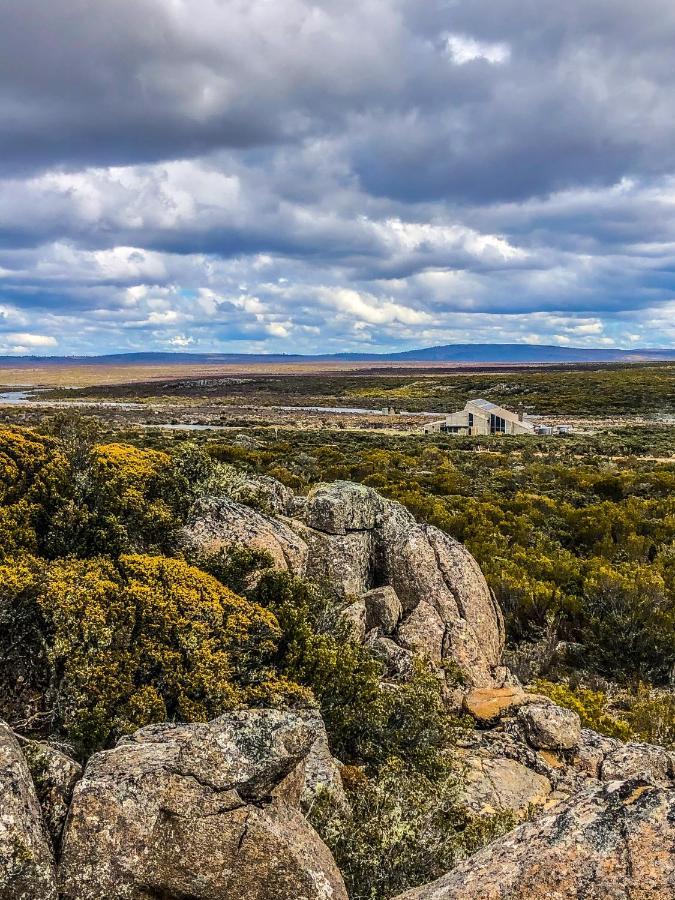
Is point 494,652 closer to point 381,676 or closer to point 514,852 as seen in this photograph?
point 381,676

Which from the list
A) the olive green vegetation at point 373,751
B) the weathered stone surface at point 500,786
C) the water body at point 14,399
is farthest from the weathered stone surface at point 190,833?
the water body at point 14,399

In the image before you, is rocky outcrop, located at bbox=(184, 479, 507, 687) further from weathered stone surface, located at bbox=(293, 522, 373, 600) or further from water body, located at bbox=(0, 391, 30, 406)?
water body, located at bbox=(0, 391, 30, 406)

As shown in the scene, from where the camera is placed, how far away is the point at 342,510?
456 inches

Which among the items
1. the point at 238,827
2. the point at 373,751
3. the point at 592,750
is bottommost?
the point at 592,750

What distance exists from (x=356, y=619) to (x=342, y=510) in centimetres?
223

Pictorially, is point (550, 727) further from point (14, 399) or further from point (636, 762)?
point (14, 399)

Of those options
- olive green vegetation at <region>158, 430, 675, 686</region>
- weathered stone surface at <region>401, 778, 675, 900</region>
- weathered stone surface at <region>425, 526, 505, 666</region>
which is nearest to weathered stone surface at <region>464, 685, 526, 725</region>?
weathered stone surface at <region>425, 526, 505, 666</region>

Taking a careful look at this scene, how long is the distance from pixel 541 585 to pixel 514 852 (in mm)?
11570

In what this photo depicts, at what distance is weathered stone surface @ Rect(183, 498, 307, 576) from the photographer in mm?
9273

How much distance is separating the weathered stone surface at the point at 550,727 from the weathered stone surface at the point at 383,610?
8.10 feet

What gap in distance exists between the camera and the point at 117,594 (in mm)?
7387

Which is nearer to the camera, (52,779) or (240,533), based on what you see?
(52,779)

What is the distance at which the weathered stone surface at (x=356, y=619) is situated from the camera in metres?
9.45

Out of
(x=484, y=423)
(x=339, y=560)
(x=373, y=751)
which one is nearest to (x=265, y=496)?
(x=339, y=560)
